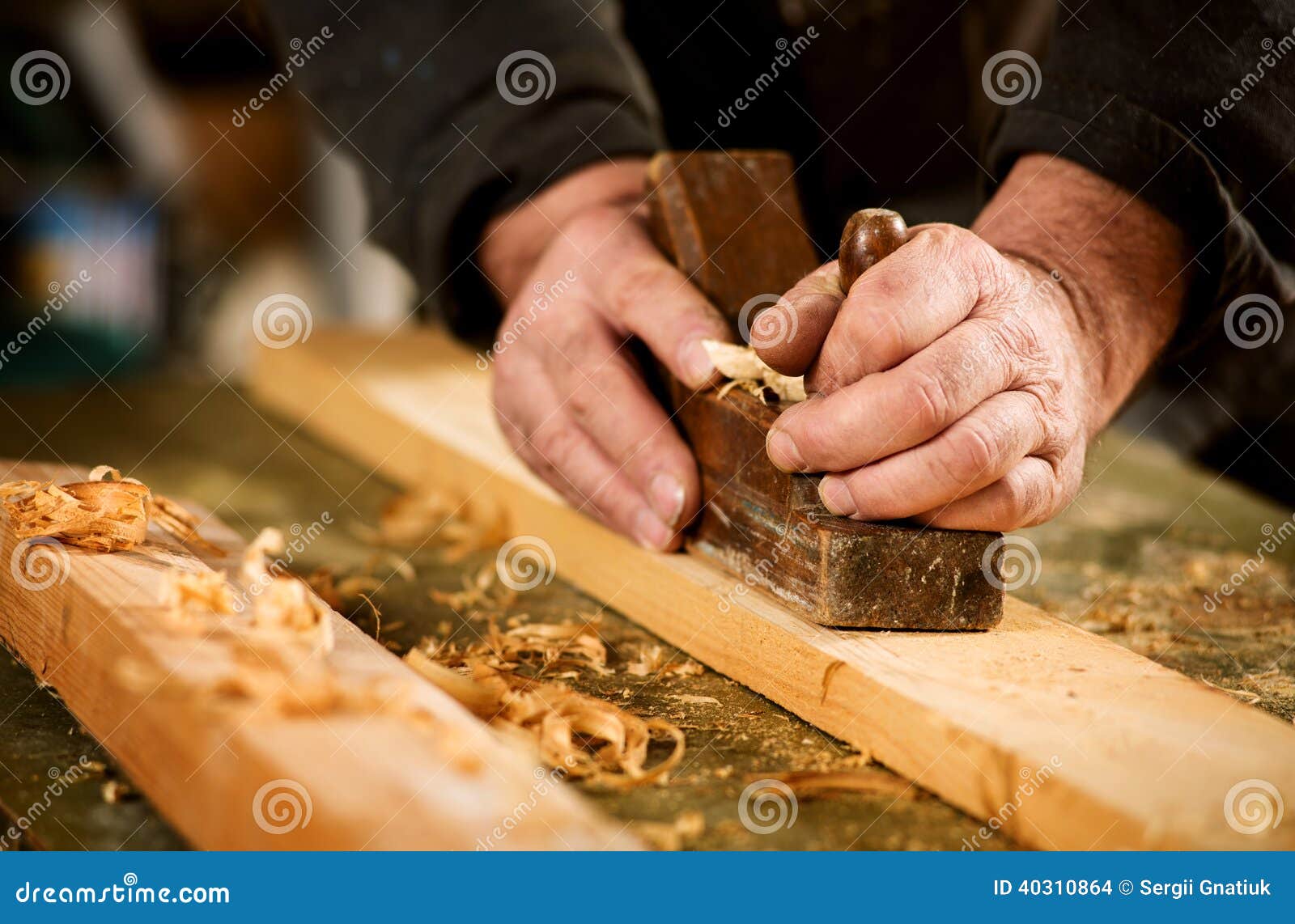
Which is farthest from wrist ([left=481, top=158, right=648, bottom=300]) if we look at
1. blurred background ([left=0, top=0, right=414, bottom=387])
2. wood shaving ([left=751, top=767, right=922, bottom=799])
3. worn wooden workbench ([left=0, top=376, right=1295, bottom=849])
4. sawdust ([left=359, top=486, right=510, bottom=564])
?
blurred background ([left=0, top=0, right=414, bottom=387])

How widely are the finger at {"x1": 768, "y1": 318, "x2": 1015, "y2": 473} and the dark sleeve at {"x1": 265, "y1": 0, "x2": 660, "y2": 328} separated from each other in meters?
1.00

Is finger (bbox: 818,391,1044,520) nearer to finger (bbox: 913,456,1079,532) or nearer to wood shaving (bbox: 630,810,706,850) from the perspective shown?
finger (bbox: 913,456,1079,532)

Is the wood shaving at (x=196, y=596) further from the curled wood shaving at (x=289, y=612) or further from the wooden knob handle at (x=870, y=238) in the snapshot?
the wooden knob handle at (x=870, y=238)

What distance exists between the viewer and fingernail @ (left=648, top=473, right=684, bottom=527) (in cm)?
171

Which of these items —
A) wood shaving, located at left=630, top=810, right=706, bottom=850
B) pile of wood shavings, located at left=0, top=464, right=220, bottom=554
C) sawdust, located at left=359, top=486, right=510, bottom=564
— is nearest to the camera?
wood shaving, located at left=630, top=810, right=706, bottom=850

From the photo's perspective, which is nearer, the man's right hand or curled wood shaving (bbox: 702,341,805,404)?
curled wood shaving (bbox: 702,341,805,404)

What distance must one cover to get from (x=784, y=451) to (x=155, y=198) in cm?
A: 402

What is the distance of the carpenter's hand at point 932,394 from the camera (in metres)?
1.35

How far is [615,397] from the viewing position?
6.03 feet

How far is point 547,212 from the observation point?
7.09 feet

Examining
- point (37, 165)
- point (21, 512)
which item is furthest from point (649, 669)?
point (37, 165)

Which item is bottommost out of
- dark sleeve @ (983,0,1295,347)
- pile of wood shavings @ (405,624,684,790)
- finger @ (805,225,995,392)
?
pile of wood shavings @ (405,624,684,790)

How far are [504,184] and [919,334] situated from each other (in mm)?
1112

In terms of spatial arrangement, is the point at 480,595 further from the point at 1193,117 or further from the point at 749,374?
the point at 1193,117
